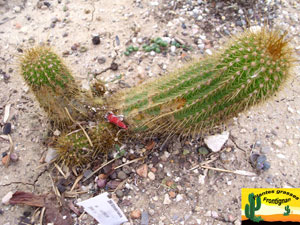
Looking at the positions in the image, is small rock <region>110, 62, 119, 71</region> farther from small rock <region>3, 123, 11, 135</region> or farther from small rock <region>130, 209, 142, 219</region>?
small rock <region>130, 209, 142, 219</region>

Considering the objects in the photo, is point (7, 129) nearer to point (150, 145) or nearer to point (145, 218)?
point (150, 145)

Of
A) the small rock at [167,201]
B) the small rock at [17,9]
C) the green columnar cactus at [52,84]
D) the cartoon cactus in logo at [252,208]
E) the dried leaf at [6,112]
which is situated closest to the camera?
the cartoon cactus in logo at [252,208]

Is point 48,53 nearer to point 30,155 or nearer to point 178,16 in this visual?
point 30,155

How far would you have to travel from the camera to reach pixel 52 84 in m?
2.03

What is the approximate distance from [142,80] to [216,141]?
0.94 m

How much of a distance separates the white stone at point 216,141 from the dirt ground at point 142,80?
6 centimetres

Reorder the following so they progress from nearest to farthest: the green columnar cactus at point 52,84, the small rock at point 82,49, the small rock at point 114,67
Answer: the green columnar cactus at point 52,84, the small rock at point 114,67, the small rock at point 82,49

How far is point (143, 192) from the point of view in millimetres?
2135

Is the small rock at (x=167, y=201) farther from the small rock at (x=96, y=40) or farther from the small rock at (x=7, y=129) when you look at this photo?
the small rock at (x=96, y=40)

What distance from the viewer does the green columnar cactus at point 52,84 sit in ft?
6.44

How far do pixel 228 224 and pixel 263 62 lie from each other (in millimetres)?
1160

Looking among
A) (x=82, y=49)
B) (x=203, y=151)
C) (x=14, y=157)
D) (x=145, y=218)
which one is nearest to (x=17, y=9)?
(x=82, y=49)

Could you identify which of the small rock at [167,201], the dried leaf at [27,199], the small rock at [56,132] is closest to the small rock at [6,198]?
the dried leaf at [27,199]

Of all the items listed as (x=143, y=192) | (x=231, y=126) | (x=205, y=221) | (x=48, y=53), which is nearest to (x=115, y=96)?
(x=48, y=53)
